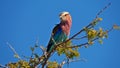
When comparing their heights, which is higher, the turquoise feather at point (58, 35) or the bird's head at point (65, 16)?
the bird's head at point (65, 16)

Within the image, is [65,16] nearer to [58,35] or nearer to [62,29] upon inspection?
[62,29]

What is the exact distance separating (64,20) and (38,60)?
358 cm

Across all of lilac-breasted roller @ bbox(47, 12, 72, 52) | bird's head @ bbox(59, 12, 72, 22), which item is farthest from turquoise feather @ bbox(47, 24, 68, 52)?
bird's head @ bbox(59, 12, 72, 22)

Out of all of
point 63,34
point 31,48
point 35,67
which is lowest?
point 35,67

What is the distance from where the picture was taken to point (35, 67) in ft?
18.6

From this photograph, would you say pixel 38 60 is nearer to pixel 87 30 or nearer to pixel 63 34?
pixel 87 30

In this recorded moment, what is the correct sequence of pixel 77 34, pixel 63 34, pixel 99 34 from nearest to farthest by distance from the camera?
pixel 77 34 → pixel 99 34 → pixel 63 34

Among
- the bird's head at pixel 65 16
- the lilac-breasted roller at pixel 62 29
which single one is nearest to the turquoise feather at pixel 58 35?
the lilac-breasted roller at pixel 62 29

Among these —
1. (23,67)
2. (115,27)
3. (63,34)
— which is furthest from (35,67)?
(63,34)

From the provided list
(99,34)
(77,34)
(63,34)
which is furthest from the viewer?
(63,34)

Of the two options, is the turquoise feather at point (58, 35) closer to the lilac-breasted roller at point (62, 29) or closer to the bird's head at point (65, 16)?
the lilac-breasted roller at point (62, 29)

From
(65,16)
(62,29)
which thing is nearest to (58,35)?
(62,29)

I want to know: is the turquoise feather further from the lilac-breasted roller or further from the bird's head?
the bird's head

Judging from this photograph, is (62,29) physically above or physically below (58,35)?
above
